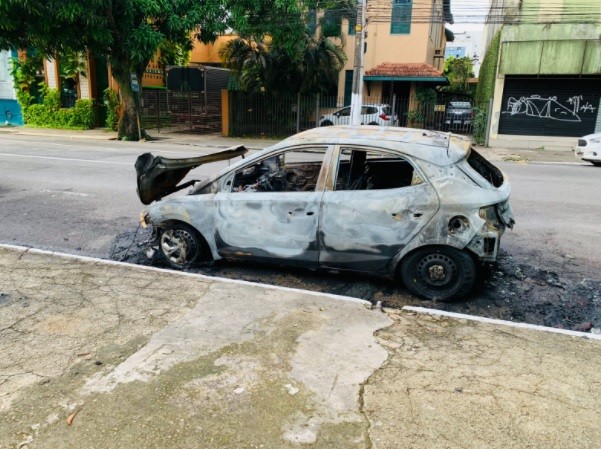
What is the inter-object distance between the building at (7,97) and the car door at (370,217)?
30.1 meters

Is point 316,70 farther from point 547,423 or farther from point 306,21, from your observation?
point 547,423

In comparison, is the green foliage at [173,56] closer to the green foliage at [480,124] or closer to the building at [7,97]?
the building at [7,97]

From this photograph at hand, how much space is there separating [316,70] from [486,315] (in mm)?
19303

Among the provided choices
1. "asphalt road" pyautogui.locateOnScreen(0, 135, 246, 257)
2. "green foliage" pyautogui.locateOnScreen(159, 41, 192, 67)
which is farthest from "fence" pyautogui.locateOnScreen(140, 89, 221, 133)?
"asphalt road" pyautogui.locateOnScreen(0, 135, 246, 257)

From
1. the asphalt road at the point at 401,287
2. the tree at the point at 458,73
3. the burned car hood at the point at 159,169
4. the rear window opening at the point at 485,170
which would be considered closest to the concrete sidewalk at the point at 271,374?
the asphalt road at the point at 401,287

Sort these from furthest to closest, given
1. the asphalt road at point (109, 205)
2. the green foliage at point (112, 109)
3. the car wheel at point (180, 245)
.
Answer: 1. the green foliage at point (112, 109)
2. the asphalt road at point (109, 205)
3. the car wheel at point (180, 245)

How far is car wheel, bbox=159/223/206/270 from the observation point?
554 centimetres

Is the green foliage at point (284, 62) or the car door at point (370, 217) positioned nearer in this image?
the car door at point (370, 217)

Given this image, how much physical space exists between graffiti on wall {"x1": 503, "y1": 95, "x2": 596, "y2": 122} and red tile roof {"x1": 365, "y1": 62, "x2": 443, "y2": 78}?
16.0 ft

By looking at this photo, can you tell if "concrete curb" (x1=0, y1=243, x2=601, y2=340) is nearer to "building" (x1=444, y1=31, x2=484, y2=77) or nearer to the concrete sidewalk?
the concrete sidewalk

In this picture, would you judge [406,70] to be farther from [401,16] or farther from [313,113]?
[313,113]

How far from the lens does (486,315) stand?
4.67 m

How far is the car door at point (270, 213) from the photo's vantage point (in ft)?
16.3

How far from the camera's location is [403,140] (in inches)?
191
